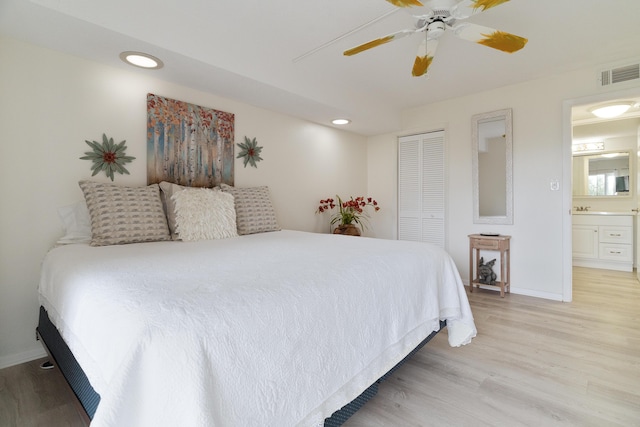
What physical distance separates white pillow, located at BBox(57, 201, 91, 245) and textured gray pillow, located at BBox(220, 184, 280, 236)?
1056 millimetres

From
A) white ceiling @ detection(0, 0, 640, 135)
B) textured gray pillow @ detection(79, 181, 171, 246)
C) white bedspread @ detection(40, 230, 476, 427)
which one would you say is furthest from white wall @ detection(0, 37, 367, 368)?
white bedspread @ detection(40, 230, 476, 427)

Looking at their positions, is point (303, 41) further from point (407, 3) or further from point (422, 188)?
point (422, 188)

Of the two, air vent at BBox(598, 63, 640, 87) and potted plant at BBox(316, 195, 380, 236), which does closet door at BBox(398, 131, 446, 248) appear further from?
air vent at BBox(598, 63, 640, 87)

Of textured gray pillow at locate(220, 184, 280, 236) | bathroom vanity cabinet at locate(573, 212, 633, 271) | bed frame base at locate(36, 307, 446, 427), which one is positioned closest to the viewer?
bed frame base at locate(36, 307, 446, 427)

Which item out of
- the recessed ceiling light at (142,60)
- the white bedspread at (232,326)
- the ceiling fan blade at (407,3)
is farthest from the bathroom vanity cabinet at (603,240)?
the recessed ceiling light at (142,60)

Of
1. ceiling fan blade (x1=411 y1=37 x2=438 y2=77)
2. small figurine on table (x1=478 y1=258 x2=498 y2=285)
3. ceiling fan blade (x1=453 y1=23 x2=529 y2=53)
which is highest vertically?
ceiling fan blade (x1=411 y1=37 x2=438 y2=77)

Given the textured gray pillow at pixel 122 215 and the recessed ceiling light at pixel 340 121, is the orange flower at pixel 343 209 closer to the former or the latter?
the recessed ceiling light at pixel 340 121

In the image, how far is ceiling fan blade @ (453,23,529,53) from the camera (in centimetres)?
179

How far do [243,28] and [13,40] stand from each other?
4.84 feet

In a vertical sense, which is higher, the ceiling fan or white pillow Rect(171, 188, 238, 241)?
the ceiling fan

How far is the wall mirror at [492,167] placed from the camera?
3527 millimetres

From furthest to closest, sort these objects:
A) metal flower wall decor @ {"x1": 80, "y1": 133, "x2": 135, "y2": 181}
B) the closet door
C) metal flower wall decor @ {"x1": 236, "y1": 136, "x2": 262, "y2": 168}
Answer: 1. the closet door
2. metal flower wall decor @ {"x1": 236, "y1": 136, "x2": 262, "y2": 168}
3. metal flower wall decor @ {"x1": 80, "y1": 133, "x2": 135, "y2": 181}

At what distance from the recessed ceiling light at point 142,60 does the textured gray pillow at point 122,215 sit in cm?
93

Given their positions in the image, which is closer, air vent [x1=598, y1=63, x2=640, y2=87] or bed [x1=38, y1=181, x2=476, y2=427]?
bed [x1=38, y1=181, x2=476, y2=427]
